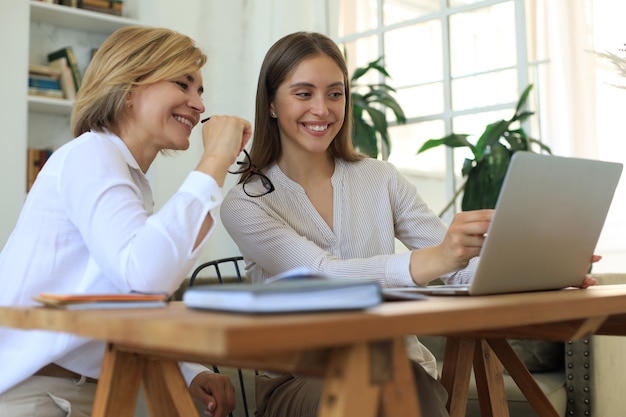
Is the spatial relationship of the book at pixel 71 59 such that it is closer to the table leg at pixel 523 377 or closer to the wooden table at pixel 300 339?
the table leg at pixel 523 377

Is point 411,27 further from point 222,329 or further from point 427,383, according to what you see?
point 222,329

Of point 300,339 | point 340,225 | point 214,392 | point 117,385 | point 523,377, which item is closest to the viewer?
point 300,339

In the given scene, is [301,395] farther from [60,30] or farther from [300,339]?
[60,30]

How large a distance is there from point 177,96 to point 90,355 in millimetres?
548

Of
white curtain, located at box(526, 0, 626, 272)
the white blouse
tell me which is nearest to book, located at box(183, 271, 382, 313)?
the white blouse

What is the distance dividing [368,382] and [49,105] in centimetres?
346

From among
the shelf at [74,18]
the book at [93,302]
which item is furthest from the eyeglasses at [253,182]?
the shelf at [74,18]

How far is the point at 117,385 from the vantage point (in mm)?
1192

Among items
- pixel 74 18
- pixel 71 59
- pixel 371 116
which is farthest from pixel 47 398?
pixel 74 18

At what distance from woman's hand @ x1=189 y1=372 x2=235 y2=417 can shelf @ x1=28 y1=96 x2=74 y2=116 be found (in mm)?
2652

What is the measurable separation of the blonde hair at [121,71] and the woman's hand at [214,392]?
0.54 meters

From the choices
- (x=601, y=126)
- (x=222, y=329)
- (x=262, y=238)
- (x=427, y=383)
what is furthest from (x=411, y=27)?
(x=222, y=329)

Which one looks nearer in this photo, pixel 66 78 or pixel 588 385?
pixel 588 385

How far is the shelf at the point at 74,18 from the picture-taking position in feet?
12.8
